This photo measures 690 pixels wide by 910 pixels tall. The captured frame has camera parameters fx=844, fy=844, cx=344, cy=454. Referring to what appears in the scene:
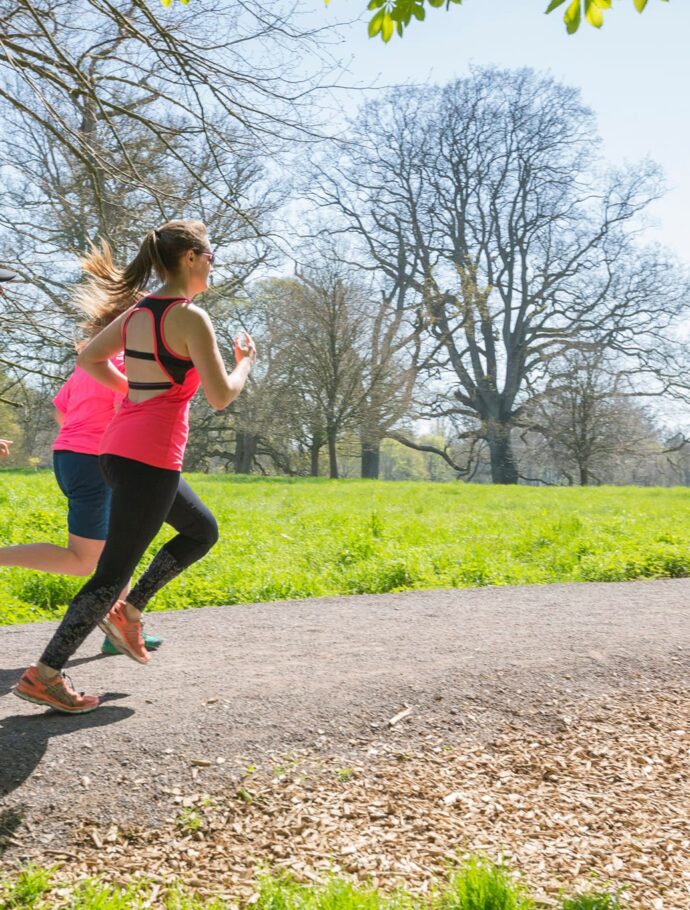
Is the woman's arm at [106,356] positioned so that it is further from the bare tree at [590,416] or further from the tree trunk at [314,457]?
the bare tree at [590,416]

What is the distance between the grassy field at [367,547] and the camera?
6871mm

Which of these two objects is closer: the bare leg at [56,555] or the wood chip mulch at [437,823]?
the wood chip mulch at [437,823]

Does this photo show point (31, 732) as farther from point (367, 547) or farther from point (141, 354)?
point (367, 547)

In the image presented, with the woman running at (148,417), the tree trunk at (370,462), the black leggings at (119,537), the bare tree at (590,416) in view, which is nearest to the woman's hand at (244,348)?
the woman running at (148,417)

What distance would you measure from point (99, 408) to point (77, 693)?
1559 millimetres

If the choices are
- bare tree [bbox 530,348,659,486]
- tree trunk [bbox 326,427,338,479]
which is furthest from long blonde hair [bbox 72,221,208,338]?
bare tree [bbox 530,348,659,486]

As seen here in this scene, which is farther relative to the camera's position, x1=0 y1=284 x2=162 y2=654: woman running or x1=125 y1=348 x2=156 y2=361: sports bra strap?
x1=0 y1=284 x2=162 y2=654: woman running

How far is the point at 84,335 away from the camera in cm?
443

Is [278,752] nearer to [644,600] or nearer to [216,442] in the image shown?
[644,600]

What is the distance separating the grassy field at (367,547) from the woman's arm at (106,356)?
9.41 feet

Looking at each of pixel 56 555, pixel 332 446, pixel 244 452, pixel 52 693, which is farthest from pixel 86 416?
pixel 244 452

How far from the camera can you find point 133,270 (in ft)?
12.2

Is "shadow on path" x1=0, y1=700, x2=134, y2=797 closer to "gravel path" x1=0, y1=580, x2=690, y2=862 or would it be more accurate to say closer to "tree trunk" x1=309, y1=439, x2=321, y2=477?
"gravel path" x1=0, y1=580, x2=690, y2=862

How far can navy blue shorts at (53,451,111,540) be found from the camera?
4.41 metres
